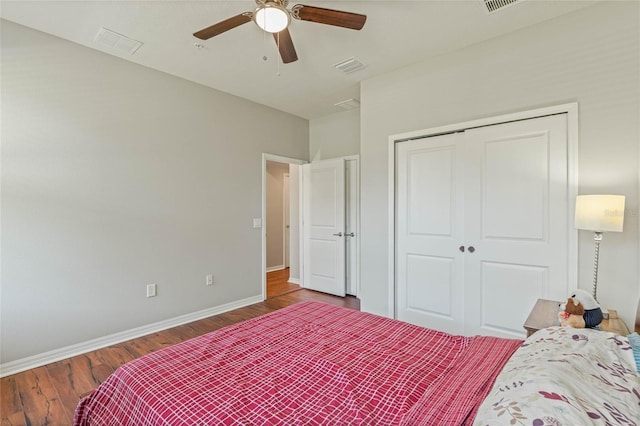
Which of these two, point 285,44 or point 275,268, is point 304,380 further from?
point 275,268

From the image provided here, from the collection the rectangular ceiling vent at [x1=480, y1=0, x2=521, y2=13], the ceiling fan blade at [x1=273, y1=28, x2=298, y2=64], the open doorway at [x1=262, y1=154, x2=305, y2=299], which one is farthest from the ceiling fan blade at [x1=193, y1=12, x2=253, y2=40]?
the open doorway at [x1=262, y1=154, x2=305, y2=299]

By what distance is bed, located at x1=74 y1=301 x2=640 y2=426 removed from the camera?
2.61 ft

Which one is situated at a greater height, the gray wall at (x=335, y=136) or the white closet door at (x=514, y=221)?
the gray wall at (x=335, y=136)

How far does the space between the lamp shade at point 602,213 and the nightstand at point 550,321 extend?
1.87 feet

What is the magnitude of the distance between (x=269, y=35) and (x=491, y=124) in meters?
2.13

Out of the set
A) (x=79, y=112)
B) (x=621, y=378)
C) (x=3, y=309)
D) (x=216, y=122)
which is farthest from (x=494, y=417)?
(x=216, y=122)

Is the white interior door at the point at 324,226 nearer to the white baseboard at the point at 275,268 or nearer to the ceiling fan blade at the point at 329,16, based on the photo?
the white baseboard at the point at 275,268

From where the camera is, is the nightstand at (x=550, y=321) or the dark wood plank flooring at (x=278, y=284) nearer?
the nightstand at (x=550, y=321)

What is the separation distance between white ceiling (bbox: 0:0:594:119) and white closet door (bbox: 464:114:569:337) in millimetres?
870

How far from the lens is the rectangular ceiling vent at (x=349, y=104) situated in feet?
13.4

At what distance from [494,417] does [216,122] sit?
384 centimetres

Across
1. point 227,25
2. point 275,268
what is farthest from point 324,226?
point 227,25

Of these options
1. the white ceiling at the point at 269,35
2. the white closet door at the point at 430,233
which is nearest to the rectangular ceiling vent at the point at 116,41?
the white ceiling at the point at 269,35

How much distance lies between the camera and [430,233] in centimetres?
307
